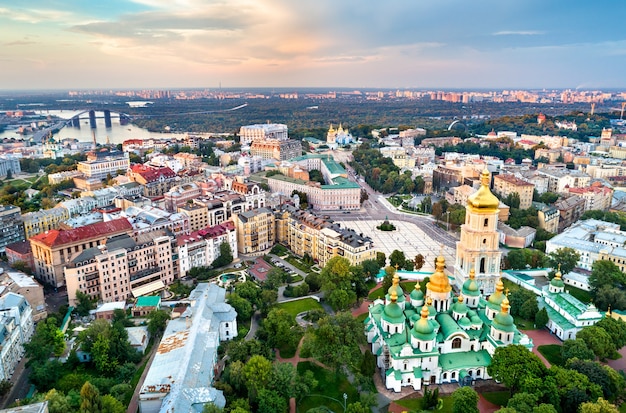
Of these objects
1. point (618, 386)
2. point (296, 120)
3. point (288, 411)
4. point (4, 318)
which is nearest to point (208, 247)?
point (4, 318)

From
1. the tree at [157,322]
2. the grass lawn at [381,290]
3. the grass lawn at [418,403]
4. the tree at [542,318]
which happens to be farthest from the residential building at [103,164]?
the tree at [542,318]

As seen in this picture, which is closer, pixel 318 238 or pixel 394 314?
pixel 394 314

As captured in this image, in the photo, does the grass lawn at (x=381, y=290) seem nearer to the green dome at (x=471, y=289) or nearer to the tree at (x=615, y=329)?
the green dome at (x=471, y=289)

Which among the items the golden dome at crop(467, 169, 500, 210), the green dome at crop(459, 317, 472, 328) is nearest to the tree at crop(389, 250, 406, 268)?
the golden dome at crop(467, 169, 500, 210)

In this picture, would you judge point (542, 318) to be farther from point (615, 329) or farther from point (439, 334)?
point (439, 334)

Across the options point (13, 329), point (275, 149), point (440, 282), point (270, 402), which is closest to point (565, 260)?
point (440, 282)

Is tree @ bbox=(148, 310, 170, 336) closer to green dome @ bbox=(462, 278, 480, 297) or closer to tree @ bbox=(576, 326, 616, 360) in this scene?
green dome @ bbox=(462, 278, 480, 297)
